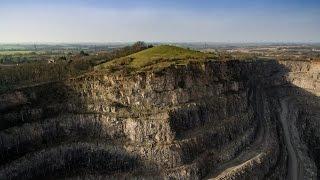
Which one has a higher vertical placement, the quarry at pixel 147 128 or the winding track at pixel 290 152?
the quarry at pixel 147 128

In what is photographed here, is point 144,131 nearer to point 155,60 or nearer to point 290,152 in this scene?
point 155,60

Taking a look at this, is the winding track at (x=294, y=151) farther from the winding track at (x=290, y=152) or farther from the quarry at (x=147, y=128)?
the quarry at (x=147, y=128)

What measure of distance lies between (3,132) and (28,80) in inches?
764

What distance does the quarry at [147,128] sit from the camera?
7994 cm

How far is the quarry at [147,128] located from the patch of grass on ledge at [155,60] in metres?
0.26

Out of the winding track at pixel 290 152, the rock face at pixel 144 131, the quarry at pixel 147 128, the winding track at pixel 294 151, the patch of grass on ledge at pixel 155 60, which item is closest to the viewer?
the rock face at pixel 144 131

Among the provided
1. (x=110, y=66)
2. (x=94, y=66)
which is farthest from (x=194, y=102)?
(x=94, y=66)

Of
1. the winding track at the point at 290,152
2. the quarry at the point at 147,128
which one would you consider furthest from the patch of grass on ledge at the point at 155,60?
Answer: the winding track at the point at 290,152

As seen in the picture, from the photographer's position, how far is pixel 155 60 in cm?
10319

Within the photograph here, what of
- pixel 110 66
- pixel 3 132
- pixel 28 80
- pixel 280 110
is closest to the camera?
pixel 3 132

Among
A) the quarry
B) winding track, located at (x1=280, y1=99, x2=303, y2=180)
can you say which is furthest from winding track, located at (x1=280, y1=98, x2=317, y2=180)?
the quarry

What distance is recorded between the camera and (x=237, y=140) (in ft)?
314

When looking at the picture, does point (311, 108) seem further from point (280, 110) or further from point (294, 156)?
point (294, 156)

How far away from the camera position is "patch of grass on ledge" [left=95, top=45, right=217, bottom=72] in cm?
9769
